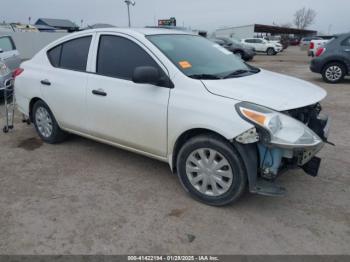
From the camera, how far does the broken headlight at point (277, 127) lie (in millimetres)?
2631

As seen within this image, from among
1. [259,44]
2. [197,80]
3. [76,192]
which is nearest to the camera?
[197,80]

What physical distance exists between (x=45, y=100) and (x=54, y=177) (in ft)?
4.19

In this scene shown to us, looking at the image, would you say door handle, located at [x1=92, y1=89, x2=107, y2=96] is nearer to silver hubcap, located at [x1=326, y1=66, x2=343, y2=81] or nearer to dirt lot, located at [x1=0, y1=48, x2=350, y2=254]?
dirt lot, located at [x1=0, y1=48, x2=350, y2=254]

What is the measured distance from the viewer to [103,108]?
147 inches

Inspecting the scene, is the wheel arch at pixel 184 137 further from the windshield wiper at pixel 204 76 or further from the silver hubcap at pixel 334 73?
the silver hubcap at pixel 334 73

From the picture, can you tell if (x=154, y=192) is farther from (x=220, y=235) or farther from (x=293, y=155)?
(x=293, y=155)

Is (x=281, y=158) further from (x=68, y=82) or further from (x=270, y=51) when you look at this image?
(x=270, y=51)

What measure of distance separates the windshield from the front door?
23 centimetres

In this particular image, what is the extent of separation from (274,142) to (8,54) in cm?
808

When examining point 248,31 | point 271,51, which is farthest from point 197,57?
point 248,31

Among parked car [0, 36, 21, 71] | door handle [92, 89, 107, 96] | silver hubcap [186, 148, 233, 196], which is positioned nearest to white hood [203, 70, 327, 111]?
silver hubcap [186, 148, 233, 196]

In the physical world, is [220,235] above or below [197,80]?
below

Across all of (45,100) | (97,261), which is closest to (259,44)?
(45,100)

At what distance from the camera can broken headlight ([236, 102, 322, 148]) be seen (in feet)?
8.63
